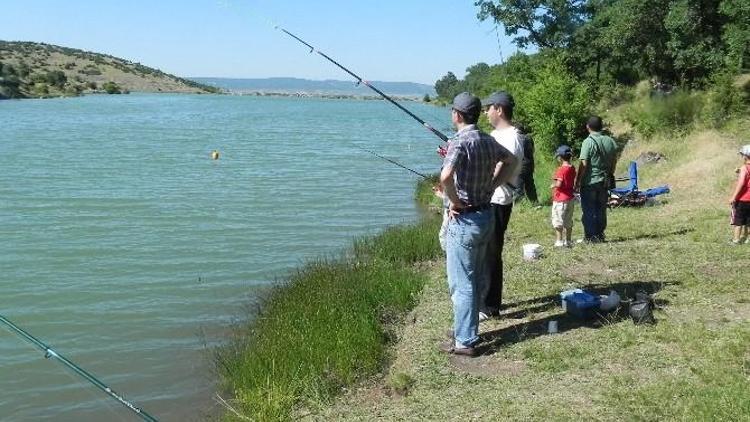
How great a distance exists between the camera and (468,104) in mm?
5840

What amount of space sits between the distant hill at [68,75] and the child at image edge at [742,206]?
3648 inches

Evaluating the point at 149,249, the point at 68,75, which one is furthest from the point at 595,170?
the point at 68,75

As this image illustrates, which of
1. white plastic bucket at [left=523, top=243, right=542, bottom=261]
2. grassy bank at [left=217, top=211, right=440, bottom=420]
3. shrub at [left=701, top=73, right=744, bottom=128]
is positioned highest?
shrub at [left=701, top=73, right=744, bottom=128]

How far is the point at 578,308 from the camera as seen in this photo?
A: 698 cm

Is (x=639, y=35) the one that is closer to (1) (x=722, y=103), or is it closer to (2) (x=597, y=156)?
(1) (x=722, y=103)

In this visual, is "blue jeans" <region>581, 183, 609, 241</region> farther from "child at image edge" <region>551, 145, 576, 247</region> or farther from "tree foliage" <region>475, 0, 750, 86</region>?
"tree foliage" <region>475, 0, 750, 86</region>

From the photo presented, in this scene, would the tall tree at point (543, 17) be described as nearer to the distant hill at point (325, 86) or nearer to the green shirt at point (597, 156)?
the distant hill at point (325, 86)

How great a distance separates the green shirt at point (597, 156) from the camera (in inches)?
398

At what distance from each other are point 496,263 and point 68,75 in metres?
135

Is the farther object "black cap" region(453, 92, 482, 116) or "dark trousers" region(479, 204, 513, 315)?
"dark trousers" region(479, 204, 513, 315)

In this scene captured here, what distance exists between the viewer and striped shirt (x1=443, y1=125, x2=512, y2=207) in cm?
576

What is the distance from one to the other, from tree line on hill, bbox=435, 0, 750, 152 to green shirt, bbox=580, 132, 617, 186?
13.2 metres

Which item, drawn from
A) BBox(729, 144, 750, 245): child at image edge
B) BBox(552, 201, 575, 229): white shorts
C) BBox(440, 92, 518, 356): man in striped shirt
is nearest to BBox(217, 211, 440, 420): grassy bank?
BBox(440, 92, 518, 356): man in striped shirt

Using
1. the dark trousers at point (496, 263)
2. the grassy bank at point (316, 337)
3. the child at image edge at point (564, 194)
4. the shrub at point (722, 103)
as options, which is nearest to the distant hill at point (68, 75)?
the shrub at point (722, 103)
